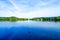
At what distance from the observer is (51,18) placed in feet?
221
